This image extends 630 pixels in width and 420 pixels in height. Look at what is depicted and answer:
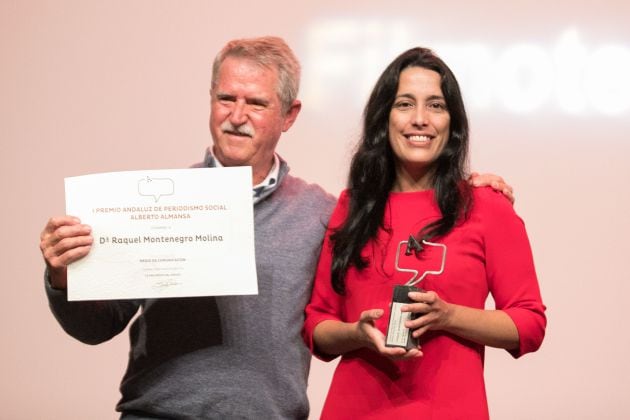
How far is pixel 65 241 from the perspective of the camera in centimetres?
177

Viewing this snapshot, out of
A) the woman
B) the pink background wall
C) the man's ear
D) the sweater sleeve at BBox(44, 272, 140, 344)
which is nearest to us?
the woman

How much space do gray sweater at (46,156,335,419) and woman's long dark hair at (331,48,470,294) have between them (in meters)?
0.13

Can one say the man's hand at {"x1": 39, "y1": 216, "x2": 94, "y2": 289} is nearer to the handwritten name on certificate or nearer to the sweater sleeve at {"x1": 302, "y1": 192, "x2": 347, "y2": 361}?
the handwritten name on certificate

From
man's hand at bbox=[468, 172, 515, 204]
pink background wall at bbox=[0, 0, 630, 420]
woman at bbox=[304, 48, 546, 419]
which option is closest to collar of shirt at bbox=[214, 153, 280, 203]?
woman at bbox=[304, 48, 546, 419]

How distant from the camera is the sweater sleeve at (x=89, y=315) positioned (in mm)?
1900

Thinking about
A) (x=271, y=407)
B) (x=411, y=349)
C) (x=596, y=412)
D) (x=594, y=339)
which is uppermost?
(x=411, y=349)

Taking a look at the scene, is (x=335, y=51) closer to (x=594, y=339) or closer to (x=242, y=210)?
(x=594, y=339)

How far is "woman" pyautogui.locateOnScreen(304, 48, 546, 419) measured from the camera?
1.79 meters

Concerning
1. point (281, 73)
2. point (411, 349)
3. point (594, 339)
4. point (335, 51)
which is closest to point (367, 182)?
point (281, 73)

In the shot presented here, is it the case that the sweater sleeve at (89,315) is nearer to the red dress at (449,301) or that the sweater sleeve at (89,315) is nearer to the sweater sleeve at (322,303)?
the sweater sleeve at (322,303)

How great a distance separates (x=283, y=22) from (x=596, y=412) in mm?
1817

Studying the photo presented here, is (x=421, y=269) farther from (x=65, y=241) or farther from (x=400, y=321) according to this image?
(x=65, y=241)

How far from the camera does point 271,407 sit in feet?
6.41

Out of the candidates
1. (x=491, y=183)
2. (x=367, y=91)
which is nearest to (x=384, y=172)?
(x=491, y=183)
